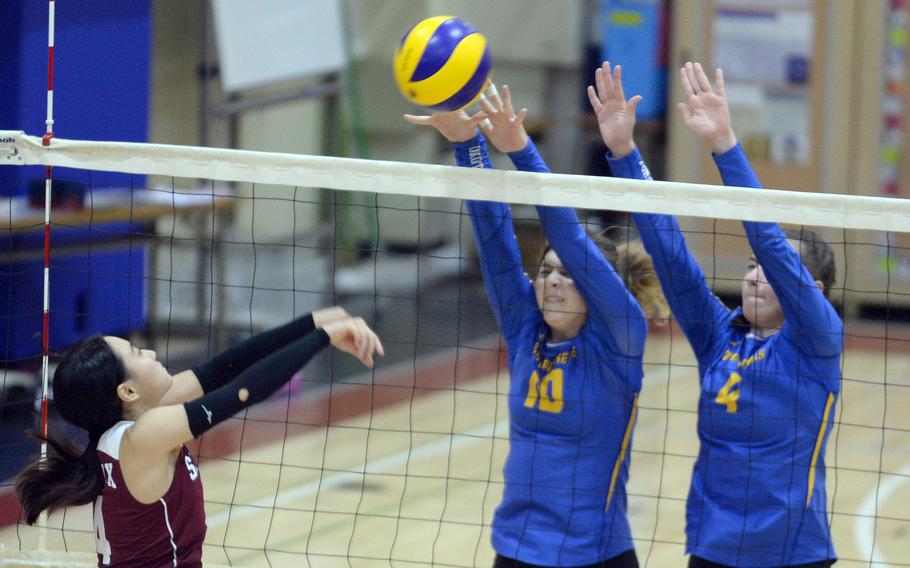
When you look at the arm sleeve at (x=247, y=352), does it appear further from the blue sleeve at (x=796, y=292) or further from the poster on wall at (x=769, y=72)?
the poster on wall at (x=769, y=72)

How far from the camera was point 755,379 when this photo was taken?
348 cm

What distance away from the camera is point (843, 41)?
10.6m

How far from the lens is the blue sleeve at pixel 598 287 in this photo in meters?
3.47

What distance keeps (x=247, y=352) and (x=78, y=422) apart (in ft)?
1.70

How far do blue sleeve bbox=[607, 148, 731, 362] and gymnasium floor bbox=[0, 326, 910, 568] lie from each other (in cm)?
82

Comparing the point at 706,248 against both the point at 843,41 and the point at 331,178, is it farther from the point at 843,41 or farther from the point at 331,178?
the point at 331,178

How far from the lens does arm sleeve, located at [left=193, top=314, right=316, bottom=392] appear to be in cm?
341

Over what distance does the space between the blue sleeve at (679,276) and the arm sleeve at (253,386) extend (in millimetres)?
1014

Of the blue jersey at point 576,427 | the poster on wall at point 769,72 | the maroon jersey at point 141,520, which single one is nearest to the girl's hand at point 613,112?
the blue jersey at point 576,427

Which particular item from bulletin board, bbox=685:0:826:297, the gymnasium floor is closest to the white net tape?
the gymnasium floor

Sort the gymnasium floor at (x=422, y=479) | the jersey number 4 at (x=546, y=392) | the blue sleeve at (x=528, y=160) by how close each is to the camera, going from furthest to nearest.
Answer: the gymnasium floor at (x=422, y=479) < the blue sleeve at (x=528, y=160) < the jersey number 4 at (x=546, y=392)

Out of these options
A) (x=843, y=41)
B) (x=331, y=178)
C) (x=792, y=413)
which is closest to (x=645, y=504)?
(x=792, y=413)

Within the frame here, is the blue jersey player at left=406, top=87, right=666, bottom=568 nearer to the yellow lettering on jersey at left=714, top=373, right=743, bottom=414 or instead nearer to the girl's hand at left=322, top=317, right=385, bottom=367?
the yellow lettering on jersey at left=714, top=373, right=743, bottom=414

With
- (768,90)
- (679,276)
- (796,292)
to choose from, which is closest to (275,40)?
(768,90)
